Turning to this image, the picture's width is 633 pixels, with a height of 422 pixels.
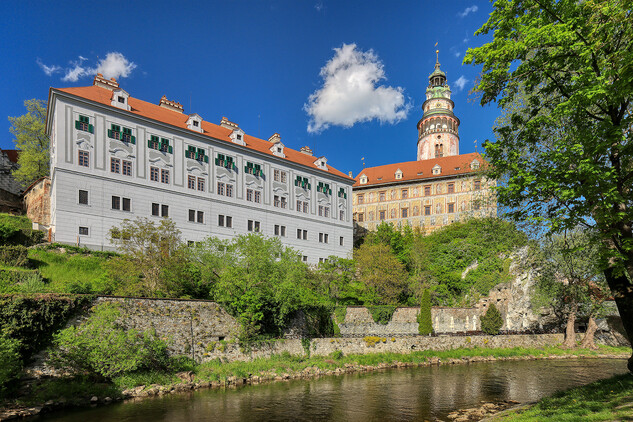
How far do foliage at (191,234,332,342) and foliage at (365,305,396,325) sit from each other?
8398 mm

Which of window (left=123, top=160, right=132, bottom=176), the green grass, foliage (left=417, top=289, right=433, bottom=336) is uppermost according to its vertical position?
window (left=123, top=160, right=132, bottom=176)

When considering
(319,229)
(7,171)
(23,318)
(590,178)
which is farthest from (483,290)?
(7,171)

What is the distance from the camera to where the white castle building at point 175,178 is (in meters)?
33.1

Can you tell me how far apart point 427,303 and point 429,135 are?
55573mm

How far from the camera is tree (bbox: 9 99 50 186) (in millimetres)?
45931

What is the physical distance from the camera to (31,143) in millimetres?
47250

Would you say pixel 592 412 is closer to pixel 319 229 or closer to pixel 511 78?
pixel 511 78

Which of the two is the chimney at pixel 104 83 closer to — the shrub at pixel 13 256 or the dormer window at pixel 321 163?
the shrub at pixel 13 256

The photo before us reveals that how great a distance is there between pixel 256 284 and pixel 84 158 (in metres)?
20.3

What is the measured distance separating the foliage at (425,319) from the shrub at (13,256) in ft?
100

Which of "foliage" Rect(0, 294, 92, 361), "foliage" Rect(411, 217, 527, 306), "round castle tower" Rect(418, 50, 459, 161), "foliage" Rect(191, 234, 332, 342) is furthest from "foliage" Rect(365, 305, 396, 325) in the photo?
"round castle tower" Rect(418, 50, 459, 161)

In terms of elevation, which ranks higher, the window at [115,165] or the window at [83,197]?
the window at [115,165]

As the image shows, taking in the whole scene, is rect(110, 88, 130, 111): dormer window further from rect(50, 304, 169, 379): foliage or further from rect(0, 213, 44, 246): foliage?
rect(50, 304, 169, 379): foliage

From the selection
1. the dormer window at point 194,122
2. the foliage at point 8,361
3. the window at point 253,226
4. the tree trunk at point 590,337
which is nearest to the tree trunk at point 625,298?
the foliage at point 8,361
